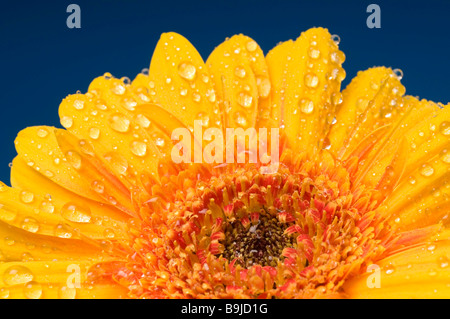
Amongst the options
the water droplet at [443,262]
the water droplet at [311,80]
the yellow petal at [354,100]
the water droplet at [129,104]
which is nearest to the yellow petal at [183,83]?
the water droplet at [129,104]

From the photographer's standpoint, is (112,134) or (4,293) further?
(112,134)

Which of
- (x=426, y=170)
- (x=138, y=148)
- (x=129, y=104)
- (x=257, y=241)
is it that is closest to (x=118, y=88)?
(x=129, y=104)

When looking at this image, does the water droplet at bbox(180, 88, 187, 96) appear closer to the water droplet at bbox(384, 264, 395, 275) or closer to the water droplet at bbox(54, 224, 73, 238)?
the water droplet at bbox(54, 224, 73, 238)

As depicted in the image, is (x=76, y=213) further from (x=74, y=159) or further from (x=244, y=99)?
(x=244, y=99)

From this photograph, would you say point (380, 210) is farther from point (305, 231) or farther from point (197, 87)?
point (197, 87)

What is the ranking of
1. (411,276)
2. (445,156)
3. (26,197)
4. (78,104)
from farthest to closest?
(78,104) < (26,197) < (445,156) < (411,276)

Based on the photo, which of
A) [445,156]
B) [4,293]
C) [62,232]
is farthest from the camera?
Answer: [62,232]

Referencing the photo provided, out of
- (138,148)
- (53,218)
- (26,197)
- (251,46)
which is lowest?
(53,218)

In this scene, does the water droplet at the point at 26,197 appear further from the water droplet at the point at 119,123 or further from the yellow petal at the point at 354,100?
the yellow petal at the point at 354,100
